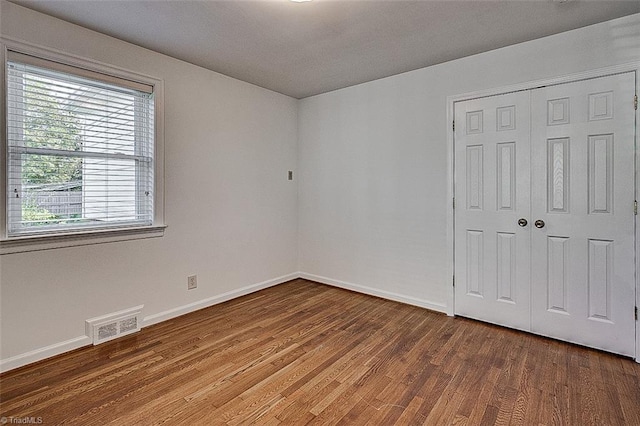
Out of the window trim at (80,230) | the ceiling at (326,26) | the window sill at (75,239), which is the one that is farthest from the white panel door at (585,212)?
the window sill at (75,239)

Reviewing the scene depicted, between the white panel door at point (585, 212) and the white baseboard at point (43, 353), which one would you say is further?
the white panel door at point (585, 212)

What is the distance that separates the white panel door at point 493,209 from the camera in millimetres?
2822

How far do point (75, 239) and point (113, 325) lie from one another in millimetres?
781

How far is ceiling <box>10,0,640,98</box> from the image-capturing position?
220 cm

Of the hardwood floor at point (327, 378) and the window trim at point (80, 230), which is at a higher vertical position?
the window trim at point (80, 230)

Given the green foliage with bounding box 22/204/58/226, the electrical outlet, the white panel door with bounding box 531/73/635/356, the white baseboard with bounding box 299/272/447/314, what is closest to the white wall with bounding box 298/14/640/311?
the white baseboard with bounding box 299/272/447/314

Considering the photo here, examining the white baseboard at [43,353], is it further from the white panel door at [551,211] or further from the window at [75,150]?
the white panel door at [551,211]

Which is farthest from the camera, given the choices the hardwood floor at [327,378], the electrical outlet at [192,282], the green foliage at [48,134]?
the electrical outlet at [192,282]

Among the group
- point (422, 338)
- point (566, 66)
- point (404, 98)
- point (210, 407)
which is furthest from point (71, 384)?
point (566, 66)

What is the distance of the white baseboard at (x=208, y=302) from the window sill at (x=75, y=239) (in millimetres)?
764

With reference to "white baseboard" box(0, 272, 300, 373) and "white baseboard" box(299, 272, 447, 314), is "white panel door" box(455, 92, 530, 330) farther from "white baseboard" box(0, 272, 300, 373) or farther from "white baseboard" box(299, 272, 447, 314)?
"white baseboard" box(0, 272, 300, 373)

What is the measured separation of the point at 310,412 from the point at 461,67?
3.19 m

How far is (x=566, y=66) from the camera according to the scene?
2592 mm

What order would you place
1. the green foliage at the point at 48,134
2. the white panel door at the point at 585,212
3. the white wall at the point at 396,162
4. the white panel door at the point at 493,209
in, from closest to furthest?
the green foliage at the point at 48,134
the white panel door at the point at 585,212
the white wall at the point at 396,162
the white panel door at the point at 493,209
